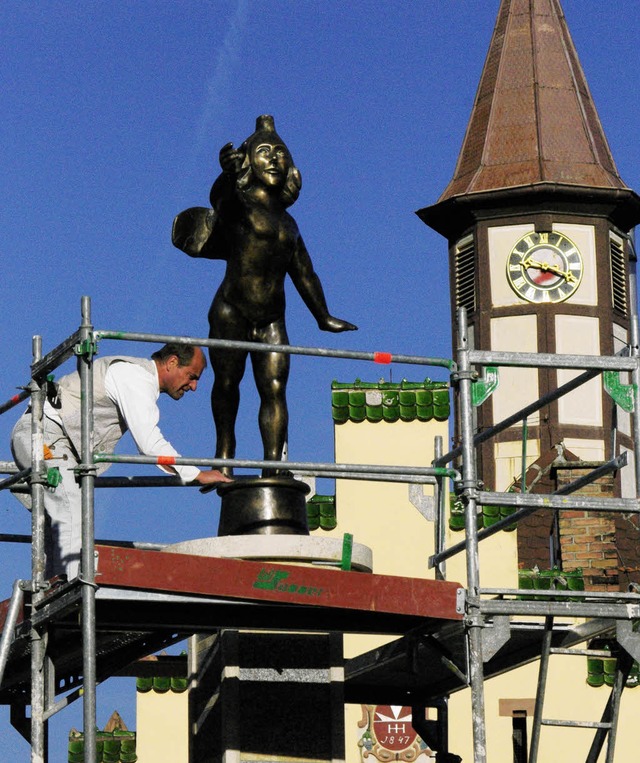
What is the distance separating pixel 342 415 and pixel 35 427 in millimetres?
13100

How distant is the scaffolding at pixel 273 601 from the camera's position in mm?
12047

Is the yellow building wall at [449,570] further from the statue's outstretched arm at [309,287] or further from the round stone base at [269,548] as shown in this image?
the round stone base at [269,548]

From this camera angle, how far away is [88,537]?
1179 cm

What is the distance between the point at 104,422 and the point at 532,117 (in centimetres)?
3647

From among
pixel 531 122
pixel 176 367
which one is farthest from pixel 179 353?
pixel 531 122

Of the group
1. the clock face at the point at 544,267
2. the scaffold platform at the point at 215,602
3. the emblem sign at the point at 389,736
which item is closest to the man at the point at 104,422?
the scaffold platform at the point at 215,602

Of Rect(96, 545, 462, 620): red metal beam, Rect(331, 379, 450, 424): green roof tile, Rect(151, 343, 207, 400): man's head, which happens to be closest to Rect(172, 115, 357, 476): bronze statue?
Rect(151, 343, 207, 400): man's head

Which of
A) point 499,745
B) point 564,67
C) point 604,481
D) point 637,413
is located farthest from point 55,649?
point 564,67

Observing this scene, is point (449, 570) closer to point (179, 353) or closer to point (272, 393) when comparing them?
point (272, 393)

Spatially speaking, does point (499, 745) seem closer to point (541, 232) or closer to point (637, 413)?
point (637, 413)

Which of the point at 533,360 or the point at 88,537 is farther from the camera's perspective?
the point at 533,360

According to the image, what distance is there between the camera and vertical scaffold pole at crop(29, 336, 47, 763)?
39.4ft

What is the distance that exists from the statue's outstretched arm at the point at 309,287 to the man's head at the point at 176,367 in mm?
1595

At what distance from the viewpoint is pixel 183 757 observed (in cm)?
2041
